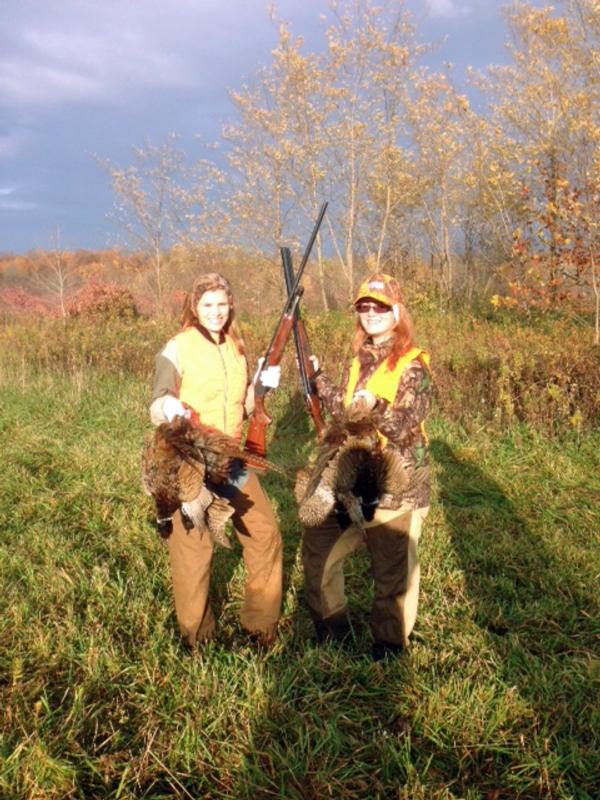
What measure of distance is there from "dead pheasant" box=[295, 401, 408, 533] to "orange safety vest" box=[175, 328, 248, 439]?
25.7 inches

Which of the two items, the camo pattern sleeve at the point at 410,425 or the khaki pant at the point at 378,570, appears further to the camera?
the khaki pant at the point at 378,570

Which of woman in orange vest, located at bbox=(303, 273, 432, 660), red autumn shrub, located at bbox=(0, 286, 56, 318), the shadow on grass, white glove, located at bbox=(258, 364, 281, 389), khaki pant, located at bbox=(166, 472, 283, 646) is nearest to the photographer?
woman in orange vest, located at bbox=(303, 273, 432, 660)

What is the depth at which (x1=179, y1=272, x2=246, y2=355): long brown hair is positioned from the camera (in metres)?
3.34

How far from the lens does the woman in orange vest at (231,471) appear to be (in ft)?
10.6

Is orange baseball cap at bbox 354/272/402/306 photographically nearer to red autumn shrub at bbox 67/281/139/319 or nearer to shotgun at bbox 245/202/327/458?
shotgun at bbox 245/202/327/458

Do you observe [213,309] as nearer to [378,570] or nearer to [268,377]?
[268,377]

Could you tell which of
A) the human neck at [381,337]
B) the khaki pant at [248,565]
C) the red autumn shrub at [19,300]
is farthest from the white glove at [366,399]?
the red autumn shrub at [19,300]

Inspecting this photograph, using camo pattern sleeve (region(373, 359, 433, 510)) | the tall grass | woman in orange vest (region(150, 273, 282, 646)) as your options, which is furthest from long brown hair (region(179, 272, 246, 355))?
the tall grass

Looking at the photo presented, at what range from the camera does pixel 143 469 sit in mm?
2912

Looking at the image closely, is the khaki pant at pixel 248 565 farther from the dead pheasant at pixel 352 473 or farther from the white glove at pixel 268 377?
the white glove at pixel 268 377

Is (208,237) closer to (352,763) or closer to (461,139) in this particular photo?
(461,139)

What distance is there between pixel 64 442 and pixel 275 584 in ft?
15.6

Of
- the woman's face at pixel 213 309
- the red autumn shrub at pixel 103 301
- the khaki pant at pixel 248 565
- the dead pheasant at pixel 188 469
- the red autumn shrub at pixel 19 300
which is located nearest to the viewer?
the dead pheasant at pixel 188 469

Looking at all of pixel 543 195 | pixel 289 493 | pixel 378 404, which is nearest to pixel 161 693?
pixel 378 404
